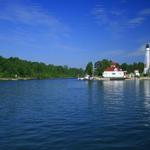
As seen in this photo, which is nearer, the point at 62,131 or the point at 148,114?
the point at 62,131

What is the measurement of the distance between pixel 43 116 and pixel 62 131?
7.63 metres

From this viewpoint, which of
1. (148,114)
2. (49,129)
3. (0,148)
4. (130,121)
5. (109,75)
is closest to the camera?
(0,148)

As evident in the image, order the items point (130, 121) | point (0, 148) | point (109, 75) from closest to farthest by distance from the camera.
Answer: point (0, 148) → point (130, 121) → point (109, 75)

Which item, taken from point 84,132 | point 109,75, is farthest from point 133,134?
point 109,75

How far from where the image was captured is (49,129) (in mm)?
25266

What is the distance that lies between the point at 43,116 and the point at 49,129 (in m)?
6.70

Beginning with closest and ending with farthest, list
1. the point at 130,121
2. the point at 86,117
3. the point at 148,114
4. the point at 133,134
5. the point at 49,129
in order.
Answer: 1. the point at 133,134
2. the point at 49,129
3. the point at 130,121
4. the point at 86,117
5. the point at 148,114

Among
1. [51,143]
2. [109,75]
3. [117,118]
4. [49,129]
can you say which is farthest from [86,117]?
[109,75]

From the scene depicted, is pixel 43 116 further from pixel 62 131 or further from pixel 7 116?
pixel 62 131

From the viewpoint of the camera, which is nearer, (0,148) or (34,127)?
(0,148)

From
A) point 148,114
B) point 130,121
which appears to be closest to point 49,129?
point 130,121

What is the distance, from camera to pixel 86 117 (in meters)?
31.0

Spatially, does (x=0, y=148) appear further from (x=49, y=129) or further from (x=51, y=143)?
(x=49, y=129)

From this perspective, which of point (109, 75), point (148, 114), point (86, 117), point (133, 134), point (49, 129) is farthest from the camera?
point (109, 75)
